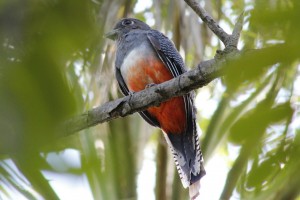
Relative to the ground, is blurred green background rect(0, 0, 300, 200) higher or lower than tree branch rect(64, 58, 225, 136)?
lower

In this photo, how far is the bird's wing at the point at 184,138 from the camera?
4242 mm

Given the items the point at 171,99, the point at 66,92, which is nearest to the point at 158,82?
the point at 171,99

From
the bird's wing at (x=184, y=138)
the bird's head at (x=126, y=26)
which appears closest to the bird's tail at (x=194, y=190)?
the bird's wing at (x=184, y=138)

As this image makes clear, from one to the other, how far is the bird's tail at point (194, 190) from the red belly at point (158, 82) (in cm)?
59

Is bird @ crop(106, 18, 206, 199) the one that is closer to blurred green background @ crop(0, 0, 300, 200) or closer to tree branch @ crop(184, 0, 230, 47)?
tree branch @ crop(184, 0, 230, 47)

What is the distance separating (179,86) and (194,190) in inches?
54.0

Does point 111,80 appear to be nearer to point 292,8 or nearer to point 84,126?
point 84,126

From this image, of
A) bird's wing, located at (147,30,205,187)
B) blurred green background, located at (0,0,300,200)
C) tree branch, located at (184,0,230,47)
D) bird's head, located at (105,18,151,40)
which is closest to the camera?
blurred green background, located at (0,0,300,200)


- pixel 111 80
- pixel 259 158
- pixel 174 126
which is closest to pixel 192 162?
pixel 174 126

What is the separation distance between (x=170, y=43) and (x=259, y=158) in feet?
12.7

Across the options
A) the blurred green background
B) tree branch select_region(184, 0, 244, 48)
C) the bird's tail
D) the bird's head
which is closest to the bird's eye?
the bird's head

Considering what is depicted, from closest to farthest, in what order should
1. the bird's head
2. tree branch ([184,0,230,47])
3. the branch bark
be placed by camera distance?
the branch bark → tree branch ([184,0,230,47]) → the bird's head

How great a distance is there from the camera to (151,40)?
4668mm

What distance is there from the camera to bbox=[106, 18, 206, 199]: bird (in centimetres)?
434
